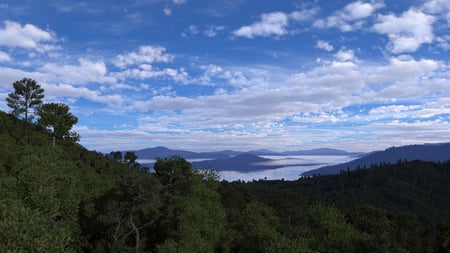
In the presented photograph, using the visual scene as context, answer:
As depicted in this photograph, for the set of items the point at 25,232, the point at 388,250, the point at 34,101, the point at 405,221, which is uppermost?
the point at 34,101

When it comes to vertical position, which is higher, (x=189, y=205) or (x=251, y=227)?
(x=189, y=205)

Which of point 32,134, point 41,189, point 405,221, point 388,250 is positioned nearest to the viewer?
point 41,189

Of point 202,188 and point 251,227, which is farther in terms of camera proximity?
point 202,188

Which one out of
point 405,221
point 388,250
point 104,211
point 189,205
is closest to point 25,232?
point 104,211

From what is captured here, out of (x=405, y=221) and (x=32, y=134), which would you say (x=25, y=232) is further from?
(x=405, y=221)

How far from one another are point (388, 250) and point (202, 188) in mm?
38923

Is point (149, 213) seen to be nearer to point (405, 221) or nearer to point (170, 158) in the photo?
point (170, 158)

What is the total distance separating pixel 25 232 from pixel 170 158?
8532 cm

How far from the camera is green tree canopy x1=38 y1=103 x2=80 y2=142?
118 metres

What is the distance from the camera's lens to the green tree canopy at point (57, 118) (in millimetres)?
117787

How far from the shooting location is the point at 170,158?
110 meters

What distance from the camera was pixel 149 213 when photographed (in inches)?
2808

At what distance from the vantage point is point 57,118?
120 m

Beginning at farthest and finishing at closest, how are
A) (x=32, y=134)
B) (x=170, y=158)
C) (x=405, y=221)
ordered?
(x=405, y=221)
(x=32, y=134)
(x=170, y=158)
